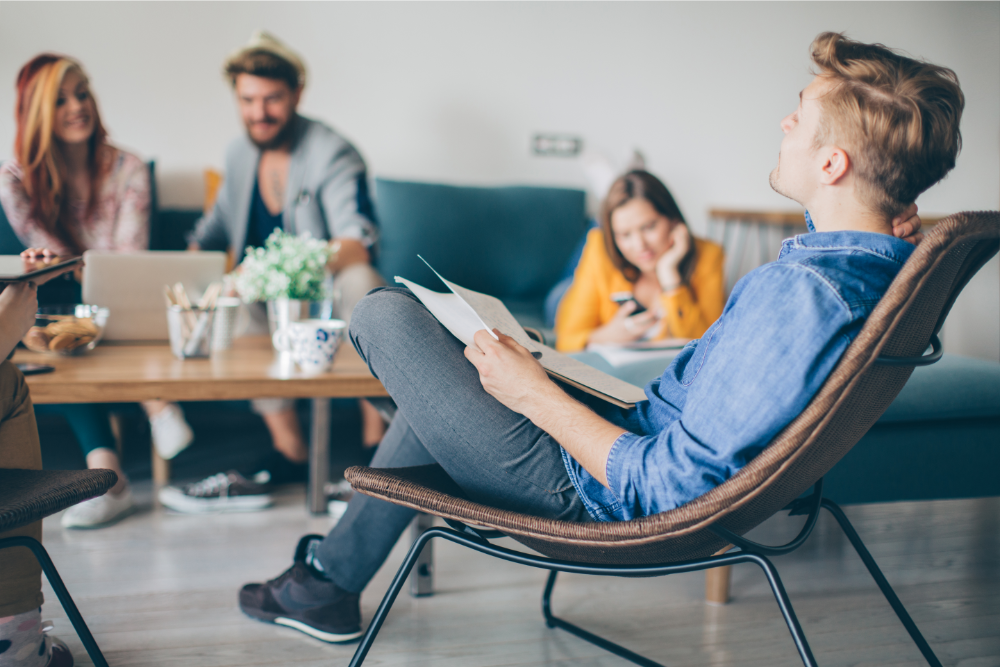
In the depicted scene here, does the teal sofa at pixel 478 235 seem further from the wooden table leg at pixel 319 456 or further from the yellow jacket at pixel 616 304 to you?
the wooden table leg at pixel 319 456

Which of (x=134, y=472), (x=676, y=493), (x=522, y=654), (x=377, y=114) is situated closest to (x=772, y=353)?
(x=676, y=493)

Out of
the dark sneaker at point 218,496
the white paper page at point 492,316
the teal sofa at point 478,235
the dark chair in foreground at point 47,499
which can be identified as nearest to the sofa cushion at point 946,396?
the teal sofa at point 478,235

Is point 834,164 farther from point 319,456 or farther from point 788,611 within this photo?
point 319,456

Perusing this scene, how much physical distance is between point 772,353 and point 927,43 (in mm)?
2484

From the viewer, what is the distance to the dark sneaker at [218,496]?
1740 millimetres

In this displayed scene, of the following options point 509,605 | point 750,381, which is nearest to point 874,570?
point 750,381

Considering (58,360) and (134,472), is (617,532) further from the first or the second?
(134,472)

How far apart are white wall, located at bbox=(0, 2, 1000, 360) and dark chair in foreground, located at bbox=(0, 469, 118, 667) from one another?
186 cm

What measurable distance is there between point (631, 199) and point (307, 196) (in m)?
1.14

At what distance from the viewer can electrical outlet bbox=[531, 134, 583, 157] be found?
3.01 metres

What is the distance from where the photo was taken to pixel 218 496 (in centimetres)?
176

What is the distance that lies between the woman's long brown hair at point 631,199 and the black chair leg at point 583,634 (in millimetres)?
1108

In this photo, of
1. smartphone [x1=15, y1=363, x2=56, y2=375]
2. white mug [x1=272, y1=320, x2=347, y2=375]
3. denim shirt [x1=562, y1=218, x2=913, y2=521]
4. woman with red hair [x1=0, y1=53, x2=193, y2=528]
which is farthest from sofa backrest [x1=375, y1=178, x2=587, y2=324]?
denim shirt [x1=562, y1=218, x2=913, y2=521]

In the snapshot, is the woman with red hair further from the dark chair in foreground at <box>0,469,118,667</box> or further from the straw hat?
the dark chair in foreground at <box>0,469,118,667</box>
